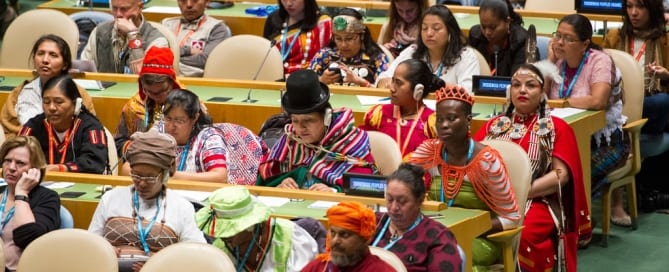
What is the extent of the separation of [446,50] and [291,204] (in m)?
1.91

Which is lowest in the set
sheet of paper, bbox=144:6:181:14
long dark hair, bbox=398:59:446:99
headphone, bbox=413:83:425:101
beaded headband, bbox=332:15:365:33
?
headphone, bbox=413:83:425:101

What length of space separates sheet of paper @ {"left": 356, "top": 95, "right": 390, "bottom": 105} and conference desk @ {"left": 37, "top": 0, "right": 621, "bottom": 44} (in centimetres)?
138

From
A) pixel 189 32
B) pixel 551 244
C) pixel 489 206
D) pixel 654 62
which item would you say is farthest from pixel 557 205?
pixel 189 32

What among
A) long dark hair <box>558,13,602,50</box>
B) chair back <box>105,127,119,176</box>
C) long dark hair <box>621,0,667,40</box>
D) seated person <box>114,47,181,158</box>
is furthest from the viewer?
long dark hair <box>621,0,667,40</box>

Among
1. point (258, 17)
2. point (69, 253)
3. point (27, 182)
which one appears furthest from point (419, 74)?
point (258, 17)

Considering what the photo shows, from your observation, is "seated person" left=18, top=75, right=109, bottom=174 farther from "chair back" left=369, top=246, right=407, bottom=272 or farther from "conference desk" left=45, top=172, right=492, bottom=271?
"chair back" left=369, top=246, right=407, bottom=272

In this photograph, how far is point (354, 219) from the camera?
5.46 metres

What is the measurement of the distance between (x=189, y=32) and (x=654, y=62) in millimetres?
2673

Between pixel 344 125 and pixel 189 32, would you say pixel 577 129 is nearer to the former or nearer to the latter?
pixel 344 125

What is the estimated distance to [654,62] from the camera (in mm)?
8492

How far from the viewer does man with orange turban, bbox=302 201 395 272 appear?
5473 mm

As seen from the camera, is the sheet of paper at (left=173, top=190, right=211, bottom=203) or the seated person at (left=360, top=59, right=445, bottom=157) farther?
the seated person at (left=360, top=59, right=445, bottom=157)

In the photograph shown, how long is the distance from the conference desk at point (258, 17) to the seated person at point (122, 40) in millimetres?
957

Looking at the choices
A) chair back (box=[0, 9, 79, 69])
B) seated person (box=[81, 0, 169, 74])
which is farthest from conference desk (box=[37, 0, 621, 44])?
seated person (box=[81, 0, 169, 74])
